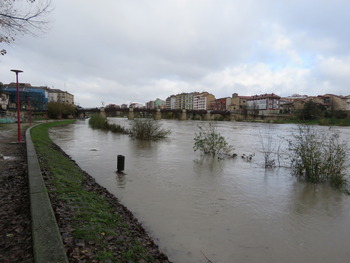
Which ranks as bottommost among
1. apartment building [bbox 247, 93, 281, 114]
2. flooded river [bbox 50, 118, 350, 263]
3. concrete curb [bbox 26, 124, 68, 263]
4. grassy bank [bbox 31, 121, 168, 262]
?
flooded river [bbox 50, 118, 350, 263]

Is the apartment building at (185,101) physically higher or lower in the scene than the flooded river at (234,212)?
higher

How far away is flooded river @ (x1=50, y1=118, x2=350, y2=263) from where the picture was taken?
15.2 feet

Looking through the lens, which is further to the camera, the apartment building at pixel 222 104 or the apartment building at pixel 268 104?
the apartment building at pixel 222 104

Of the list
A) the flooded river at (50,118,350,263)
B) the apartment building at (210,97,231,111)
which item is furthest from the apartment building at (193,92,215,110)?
the flooded river at (50,118,350,263)

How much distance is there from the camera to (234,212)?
6363 mm

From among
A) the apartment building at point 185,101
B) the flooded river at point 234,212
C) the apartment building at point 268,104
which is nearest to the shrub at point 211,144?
the flooded river at point 234,212

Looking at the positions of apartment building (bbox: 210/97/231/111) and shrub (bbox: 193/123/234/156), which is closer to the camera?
shrub (bbox: 193/123/234/156)

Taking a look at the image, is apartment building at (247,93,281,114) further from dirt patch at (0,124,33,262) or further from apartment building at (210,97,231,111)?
dirt patch at (0,124,33,262)

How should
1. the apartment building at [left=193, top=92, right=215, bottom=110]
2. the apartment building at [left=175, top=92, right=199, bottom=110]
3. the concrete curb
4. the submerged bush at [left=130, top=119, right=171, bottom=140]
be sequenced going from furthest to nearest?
the apartment building at [left=175, top=92, right=199, bottom=110]
the apartment building at [left=193, top=92, right=215, bottom=110]
the submerged bush at [left=130, top=119, right=171, bottom=140]
the concrete curb

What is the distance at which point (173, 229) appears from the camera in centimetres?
533

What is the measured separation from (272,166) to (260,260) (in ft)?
26.8

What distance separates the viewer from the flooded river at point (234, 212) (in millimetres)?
4641

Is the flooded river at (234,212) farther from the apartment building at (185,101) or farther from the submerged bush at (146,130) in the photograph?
the apartment building at (185,101)

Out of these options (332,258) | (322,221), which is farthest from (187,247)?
(322,221)
